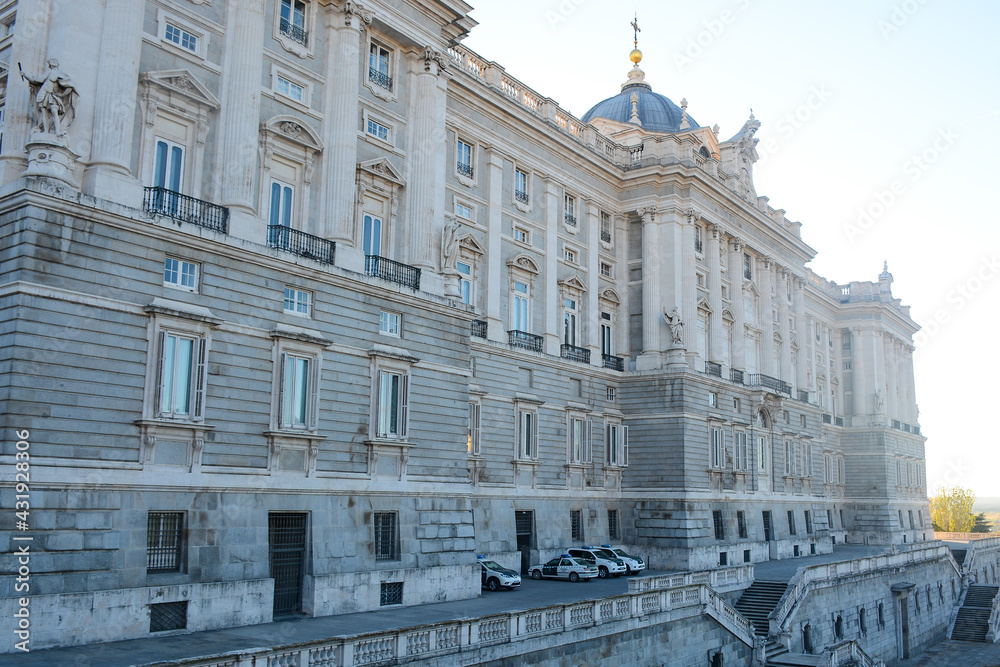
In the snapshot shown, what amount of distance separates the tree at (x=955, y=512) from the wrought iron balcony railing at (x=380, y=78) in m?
100

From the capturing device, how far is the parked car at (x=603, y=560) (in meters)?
39.2

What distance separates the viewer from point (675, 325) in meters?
48.9

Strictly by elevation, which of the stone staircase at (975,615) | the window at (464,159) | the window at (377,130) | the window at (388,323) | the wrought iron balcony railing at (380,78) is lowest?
the stone staircase at (975,615)

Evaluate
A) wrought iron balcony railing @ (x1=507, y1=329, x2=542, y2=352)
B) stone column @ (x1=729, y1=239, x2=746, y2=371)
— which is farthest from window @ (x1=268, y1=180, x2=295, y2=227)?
stone column @ (x1=729, y1=239, x2=746, y2=371)

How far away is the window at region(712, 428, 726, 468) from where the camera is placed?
1961 inches

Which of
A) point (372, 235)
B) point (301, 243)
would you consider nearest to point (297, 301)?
point (301, 243)

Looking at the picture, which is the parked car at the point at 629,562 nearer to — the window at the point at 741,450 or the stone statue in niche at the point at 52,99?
the window at the point at 741,450

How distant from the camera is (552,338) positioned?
44812mm

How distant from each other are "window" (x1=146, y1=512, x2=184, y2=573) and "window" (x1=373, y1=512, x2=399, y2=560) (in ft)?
23.1

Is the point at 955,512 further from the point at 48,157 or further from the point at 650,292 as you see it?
the point at 48,157

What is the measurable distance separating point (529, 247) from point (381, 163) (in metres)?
14.4

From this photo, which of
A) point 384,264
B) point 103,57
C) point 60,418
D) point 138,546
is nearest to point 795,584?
point 384,264

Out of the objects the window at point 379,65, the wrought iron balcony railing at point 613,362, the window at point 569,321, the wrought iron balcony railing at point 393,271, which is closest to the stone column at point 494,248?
the window at point 569,321

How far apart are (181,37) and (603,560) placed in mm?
27092
